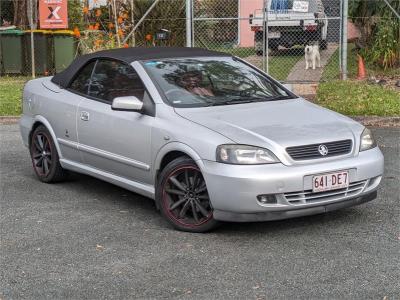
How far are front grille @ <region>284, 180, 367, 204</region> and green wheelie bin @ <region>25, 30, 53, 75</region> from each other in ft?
38.7

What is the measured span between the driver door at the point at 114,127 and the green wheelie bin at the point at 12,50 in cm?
1006

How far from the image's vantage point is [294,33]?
1614 cm

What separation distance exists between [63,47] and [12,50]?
1.26 m

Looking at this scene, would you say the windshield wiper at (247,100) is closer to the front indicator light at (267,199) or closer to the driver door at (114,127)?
the driver door at (114,127)

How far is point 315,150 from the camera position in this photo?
4988mm

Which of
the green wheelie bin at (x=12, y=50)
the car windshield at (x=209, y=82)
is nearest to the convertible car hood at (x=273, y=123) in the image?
the car windshield at (x=209, y=82)

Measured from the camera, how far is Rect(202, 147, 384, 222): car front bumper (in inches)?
189

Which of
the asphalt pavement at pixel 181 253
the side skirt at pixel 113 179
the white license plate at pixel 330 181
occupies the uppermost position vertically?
the white license plate at pixel 330 181

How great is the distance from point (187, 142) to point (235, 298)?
1546mm

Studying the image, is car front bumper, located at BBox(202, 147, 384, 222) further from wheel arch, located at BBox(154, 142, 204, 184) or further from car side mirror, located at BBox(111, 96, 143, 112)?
car side mirror, located at BBox(111, 96, 143, 112)

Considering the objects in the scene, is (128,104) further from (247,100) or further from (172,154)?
(247,100)

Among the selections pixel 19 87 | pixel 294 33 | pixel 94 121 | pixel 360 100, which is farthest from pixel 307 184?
pixel 294 33

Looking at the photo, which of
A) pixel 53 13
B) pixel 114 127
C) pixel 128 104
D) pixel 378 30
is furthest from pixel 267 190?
pixel 378 30

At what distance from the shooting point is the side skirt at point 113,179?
562 centimetres
